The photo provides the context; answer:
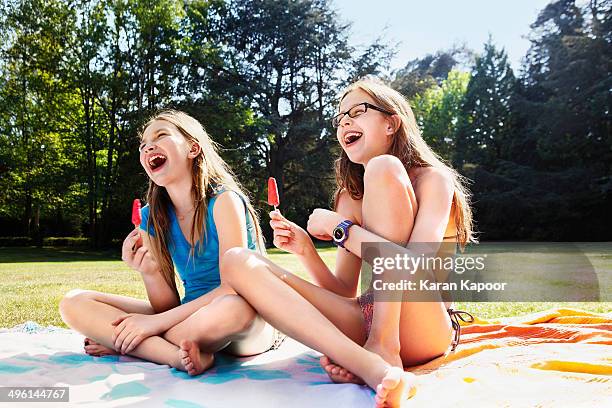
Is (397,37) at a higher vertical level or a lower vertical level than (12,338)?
higher

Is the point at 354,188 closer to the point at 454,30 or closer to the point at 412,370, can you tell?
the point at 412,370

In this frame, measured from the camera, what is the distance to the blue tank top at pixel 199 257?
2.10 meters

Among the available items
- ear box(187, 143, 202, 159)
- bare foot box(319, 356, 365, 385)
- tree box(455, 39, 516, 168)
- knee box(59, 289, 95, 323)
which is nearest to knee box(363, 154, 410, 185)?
bare foot box(319, 356, 365, 385)

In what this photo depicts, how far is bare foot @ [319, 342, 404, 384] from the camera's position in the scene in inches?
60.4

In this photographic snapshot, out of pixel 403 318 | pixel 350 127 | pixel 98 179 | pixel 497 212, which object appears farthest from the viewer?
pixel 497 212

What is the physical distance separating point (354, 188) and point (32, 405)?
51.4 inches

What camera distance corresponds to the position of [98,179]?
14430 mm

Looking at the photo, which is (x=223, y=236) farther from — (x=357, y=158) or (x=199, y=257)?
(x=357, y=158)

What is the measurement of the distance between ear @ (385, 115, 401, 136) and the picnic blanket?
0.82 metres

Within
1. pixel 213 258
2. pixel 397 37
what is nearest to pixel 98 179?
pixel 397 37

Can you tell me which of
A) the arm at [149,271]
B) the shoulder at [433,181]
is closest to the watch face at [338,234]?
the shoulder at [433,181]

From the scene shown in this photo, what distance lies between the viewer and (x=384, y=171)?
5.29 feet

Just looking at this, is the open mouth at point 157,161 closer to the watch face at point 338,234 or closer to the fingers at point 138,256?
the fingers at point 138,256

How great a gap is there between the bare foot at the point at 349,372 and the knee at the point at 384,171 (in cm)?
49
